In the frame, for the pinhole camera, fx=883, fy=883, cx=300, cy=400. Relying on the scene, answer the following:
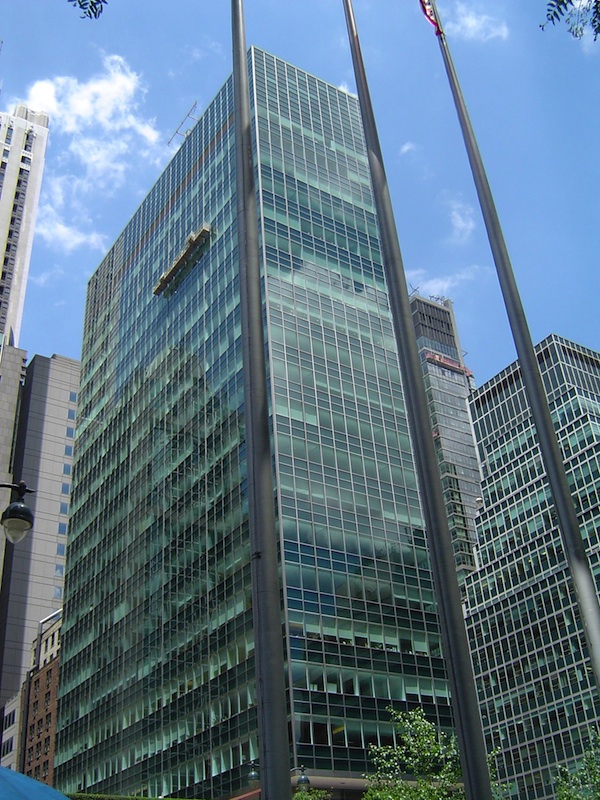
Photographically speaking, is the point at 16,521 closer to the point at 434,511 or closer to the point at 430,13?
the point at 434,511

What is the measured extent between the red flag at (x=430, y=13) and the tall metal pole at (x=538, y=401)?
0.11 feet

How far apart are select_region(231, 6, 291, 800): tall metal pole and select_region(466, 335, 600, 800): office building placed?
111m

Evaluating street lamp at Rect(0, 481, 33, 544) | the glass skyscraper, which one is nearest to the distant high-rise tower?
the glass skyscraper

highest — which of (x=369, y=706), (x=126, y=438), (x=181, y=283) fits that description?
(x=181, y=283)

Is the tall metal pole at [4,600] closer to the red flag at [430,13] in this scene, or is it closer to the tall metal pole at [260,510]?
the red flag at [430,13]

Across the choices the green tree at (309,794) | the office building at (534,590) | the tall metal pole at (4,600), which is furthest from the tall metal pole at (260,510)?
the office building at (534,590)

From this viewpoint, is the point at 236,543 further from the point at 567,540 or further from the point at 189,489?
the point at 567,540

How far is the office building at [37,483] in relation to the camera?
129 metres

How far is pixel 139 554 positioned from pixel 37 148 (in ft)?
372

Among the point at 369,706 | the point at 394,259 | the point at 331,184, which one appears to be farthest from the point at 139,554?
the point at 394,259

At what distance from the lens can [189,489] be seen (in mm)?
84188

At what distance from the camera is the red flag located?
23.9 meters

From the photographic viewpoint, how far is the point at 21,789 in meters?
12.7

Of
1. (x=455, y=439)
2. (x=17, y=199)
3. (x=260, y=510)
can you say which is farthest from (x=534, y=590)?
(x=260, y=510)
